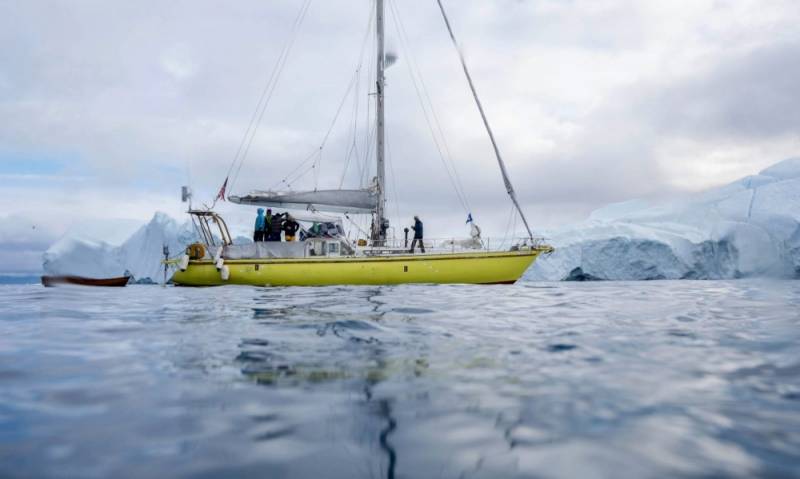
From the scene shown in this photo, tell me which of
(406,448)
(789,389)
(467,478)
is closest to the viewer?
(467,478)

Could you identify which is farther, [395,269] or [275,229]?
[275,229]

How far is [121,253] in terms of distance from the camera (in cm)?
4525

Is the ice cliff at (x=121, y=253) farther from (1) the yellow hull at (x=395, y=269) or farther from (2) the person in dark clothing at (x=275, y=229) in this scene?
(1) the yellow hull at (x=395, y=269)

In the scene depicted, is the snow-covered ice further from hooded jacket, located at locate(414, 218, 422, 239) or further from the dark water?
the dark water

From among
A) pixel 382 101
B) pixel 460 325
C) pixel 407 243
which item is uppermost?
pixel 382 101

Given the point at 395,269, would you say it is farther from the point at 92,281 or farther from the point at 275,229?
the point at 92,281

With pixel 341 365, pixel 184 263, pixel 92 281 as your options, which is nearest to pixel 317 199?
pixel 184 263

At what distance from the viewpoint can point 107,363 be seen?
14.7 feet

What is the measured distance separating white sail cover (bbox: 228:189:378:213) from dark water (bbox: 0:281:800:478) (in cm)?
1565

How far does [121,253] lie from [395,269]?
3667 cm

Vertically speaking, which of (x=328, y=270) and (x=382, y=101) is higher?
(x=382, y=101)

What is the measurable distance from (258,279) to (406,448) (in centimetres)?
1929

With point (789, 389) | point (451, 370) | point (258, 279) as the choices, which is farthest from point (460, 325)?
point (258, 279)

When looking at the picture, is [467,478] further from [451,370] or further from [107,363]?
[107,363]
